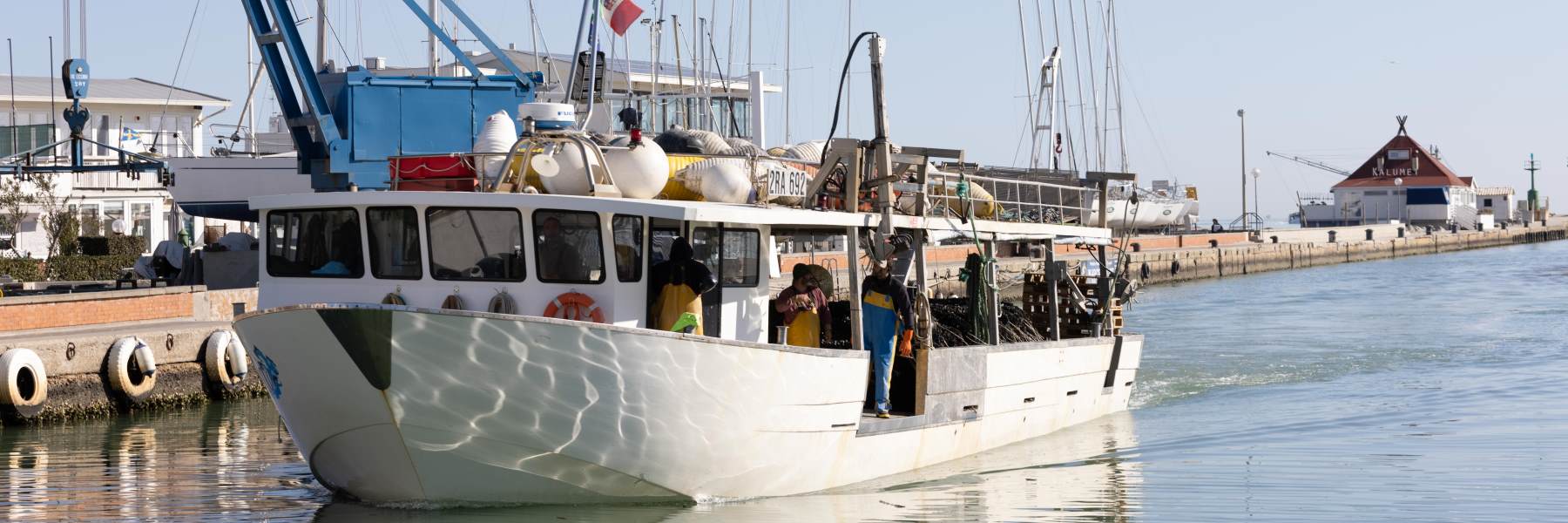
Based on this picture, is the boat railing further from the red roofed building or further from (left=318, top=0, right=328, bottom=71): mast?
the red roofed building

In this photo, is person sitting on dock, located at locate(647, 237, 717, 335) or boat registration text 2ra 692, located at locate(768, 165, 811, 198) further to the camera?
boat registration text 2ra 692, located at locate(768, 165, 811, 198)

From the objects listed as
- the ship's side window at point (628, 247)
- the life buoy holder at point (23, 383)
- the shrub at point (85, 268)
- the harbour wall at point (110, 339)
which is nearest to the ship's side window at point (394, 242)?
the ship's side window at point (628, 247)

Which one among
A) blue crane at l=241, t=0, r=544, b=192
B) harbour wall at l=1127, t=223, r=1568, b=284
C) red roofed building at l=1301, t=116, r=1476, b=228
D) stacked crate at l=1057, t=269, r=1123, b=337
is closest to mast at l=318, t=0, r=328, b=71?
blue crane at l=241, t=0, r=544, b=192

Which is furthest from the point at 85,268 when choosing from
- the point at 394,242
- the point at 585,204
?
the point at 585,204

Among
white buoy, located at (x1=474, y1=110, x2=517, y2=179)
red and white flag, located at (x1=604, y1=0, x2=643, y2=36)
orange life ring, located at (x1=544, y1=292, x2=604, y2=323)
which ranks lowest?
orange life ring, located at (x1=544, y1=292, x2=604, y2=323)

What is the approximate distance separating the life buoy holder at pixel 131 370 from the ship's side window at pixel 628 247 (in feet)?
34.6

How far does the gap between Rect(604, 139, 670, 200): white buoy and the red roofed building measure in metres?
87.1

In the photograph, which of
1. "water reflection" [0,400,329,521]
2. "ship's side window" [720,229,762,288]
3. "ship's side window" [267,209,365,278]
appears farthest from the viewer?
"ship's side window" [720,229,762,288]

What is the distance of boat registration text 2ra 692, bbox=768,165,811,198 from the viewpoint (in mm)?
12961

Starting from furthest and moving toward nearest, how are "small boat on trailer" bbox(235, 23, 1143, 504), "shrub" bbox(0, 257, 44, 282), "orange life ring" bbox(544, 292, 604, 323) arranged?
1. "shrub" bbox(0, 257, 44, 282)
2. "orange life ring" bbox(544, 292, 604, 323)
3. "small boat on trailer" bbox(235, 23, 1143, 504)

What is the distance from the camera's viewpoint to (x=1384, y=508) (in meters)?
12.7

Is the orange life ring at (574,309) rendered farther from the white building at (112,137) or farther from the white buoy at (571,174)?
the white building at (112,137)

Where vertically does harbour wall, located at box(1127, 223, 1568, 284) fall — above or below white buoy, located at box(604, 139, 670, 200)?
below

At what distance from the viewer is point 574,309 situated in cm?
1123
